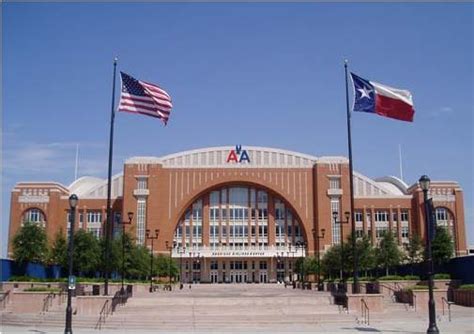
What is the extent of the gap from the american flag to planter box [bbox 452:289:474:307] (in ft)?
68.4

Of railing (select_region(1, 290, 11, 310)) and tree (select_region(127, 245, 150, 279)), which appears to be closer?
railing (select_region(1, 290, 11, 310))

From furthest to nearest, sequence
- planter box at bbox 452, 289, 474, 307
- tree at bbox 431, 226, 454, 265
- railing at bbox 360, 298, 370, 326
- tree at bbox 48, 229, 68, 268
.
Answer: tree at bbox 48, 229, 68, 268 → tree at bbox 431, 226, 454, 265 → planter box at bbox 452, 289, 474, 307 → railing at bbox 360, 298, 370, 326

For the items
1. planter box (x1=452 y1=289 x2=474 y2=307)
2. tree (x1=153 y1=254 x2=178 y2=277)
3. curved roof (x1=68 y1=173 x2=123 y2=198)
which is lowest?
planter box (x1=452 y1=289 x2=474 y2=307)

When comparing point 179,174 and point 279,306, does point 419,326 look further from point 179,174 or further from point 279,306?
point 179,174

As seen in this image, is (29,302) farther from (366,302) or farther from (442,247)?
(442,247)

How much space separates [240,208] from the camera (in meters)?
109

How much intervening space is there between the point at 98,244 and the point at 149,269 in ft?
40.4

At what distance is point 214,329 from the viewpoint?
26.5 m

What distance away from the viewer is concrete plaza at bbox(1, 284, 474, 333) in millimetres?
26453

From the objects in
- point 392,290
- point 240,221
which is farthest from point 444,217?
point 392,290

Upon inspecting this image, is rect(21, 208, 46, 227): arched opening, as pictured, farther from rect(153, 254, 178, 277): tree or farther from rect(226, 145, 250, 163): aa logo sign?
rect(226, 145, 250, 163): aa logo sign

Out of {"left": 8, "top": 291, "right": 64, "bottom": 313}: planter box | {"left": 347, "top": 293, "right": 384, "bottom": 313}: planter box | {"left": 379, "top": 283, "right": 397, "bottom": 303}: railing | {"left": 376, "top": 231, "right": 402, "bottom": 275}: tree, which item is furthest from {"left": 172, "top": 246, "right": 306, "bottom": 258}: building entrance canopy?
{"left": 347, "top": 293, "right": 384, "bottom": 313}: planter box

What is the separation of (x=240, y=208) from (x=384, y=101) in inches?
3078

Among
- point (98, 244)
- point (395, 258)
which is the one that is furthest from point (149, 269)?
point (395, 258)
